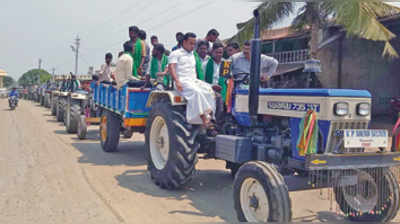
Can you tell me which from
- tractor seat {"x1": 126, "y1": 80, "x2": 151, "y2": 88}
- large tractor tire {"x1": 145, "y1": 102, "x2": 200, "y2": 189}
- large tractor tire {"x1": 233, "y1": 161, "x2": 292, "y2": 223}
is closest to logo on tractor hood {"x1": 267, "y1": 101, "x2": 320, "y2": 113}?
large tractor tire {"x1": 233, "y1": 161, "x2": 292, "y2": 223}

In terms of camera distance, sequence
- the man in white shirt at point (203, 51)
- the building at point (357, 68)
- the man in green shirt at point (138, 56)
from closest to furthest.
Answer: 1. the man in white shirt at point (203, 51)
2. the man in green shirt at point (138, 56)
3. the building at point (357, 68)

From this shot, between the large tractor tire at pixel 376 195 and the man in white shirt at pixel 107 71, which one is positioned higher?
the man in white shirt at pixel 107 71

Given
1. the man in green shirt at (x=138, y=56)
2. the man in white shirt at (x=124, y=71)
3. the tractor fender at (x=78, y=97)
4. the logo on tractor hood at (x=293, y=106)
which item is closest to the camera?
Answer: the logo on tractor hood at (x=293, y=106)

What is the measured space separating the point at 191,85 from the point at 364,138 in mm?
2454

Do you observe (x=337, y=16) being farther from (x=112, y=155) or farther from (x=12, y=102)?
(x=12, y=102)

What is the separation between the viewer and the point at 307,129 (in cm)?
374

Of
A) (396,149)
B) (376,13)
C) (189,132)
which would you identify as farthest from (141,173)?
(376,13)

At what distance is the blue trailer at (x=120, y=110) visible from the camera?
23.6ft

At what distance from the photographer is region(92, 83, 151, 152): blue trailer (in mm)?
7184

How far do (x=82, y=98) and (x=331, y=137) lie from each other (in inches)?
346

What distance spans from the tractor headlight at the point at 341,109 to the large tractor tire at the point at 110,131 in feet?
18.2

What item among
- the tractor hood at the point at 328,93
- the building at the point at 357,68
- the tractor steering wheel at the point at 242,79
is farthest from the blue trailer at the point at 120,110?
the building at the point at 357,68

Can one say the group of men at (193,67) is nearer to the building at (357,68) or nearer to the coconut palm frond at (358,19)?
the coconut palm frond at (358,19)

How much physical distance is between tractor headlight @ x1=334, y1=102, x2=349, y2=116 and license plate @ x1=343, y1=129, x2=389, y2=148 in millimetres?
199
